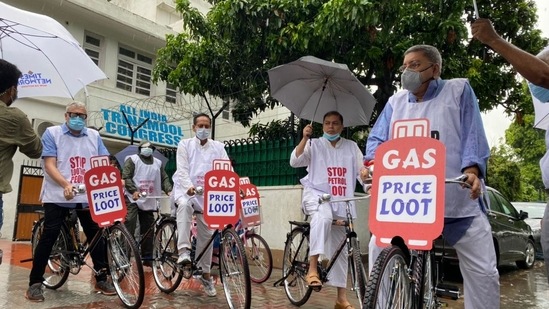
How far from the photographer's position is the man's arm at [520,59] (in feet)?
6.79

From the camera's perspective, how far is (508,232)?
8.08m

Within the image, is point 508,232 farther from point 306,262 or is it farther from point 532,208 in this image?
point 532,208

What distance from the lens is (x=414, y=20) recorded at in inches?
307

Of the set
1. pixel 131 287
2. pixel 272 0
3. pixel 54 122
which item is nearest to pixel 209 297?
pixel 131 287

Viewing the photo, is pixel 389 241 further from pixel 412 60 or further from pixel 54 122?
pixel 54 122

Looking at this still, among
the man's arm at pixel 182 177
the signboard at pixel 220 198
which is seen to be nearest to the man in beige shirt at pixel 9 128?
the man's arm at pixel 182 177

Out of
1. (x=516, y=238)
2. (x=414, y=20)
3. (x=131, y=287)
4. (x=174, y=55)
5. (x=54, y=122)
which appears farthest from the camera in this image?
(x=54, y=122)

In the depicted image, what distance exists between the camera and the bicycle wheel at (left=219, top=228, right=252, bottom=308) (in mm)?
4164

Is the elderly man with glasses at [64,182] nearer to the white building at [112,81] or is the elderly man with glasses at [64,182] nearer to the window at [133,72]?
the white building at [112,81]

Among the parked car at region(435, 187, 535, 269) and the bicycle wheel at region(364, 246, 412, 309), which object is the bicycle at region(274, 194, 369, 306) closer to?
the bicycle wheel at region(364, 246, 412, 309)

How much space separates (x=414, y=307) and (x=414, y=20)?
637 centimetres

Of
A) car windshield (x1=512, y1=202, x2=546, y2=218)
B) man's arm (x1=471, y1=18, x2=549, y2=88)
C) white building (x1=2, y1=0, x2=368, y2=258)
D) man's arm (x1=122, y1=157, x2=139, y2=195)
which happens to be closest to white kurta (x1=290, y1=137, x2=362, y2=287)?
man's arm (x1=471, y1=18, x2=549, y2=88)

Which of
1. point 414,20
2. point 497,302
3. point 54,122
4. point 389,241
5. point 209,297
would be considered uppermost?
point 414,20

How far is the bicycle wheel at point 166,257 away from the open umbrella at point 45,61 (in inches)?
73.5
